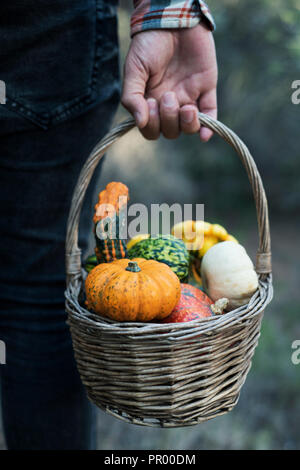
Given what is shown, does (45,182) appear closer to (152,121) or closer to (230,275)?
(152,121)

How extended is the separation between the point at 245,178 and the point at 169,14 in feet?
10.6

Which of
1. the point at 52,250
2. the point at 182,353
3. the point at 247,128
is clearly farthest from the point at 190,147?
the point at 182,353

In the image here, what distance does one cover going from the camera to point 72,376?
1060 mm

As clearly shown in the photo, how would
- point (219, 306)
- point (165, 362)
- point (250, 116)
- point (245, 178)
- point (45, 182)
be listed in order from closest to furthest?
point (165, 362)
point (219, 306)
point (45, 182)
point (250, 116)
point (245, 178)

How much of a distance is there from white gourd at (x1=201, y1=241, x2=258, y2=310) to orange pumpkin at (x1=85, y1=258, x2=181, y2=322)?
14 centimetres

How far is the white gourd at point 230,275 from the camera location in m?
0.90

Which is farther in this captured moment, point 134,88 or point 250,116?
point 250,116

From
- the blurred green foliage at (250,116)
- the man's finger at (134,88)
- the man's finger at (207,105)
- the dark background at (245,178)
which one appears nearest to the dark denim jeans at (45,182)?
the man's finger at (134,88)

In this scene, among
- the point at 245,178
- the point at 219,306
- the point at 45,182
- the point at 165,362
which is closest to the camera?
the point at 165,362

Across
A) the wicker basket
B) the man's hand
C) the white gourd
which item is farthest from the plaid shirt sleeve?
the white gourd

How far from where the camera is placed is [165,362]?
73 centimetres

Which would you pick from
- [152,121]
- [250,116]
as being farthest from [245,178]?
[152,121]

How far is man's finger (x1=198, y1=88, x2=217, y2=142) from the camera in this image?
0.97 metres

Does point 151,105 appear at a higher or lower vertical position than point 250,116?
lower
